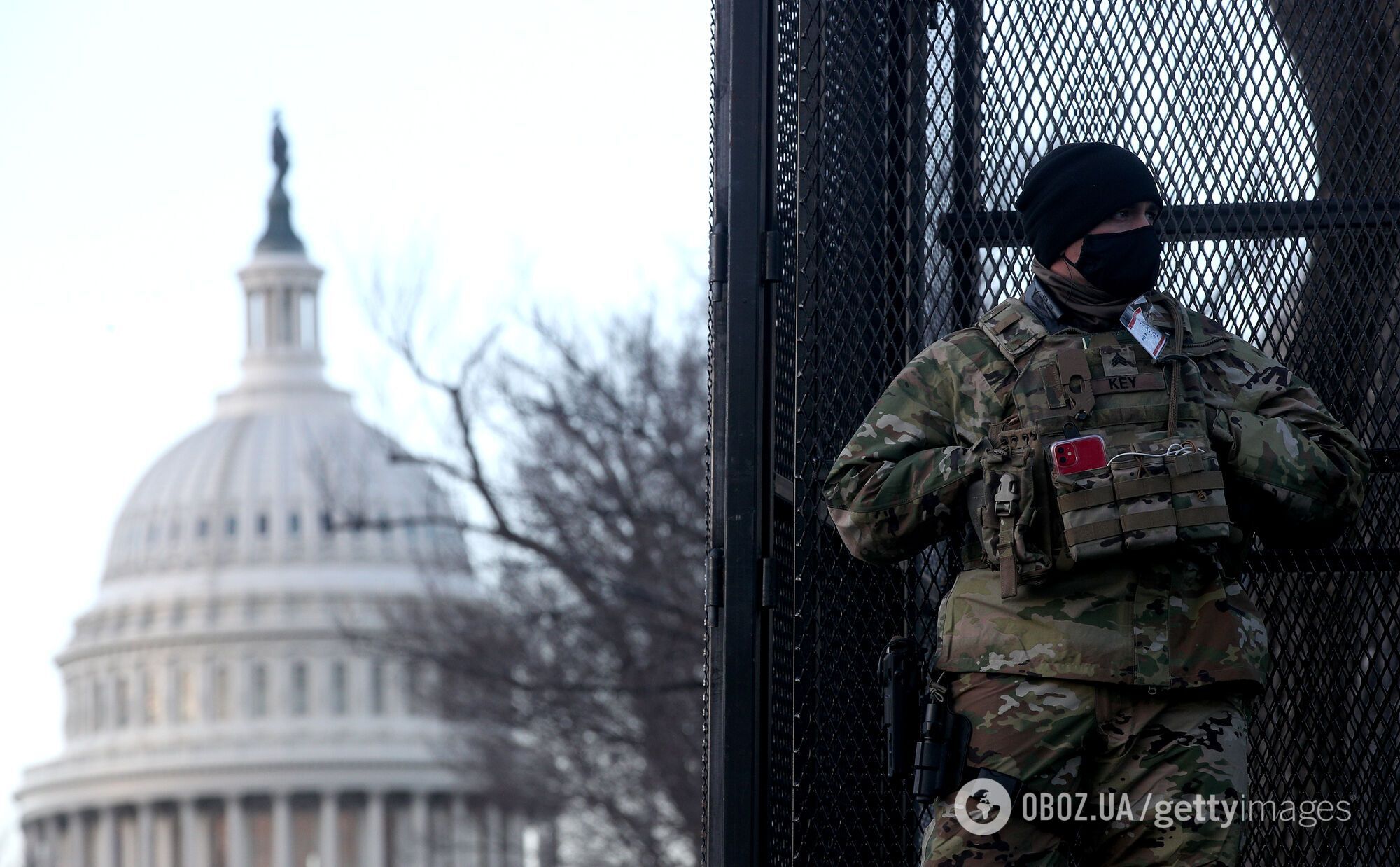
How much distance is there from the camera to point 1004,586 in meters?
3.85

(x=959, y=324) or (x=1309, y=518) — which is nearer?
(x=1309, y=518)

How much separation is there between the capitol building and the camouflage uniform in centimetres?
8580

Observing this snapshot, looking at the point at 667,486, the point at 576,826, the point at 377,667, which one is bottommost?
the point at 377,667

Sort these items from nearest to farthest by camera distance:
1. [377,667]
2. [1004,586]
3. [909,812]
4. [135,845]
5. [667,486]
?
1. [1004,586]
2. [909,812]
3. [667,486]
4. [377,667]
5. [135,845]

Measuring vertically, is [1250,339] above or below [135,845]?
above

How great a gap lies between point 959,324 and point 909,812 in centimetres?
104

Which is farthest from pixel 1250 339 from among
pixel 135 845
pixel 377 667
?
pixel 135 845

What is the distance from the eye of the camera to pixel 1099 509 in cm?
380

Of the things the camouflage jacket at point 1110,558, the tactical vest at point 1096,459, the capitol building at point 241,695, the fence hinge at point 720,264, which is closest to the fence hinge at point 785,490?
the fence hinge at point 720,264

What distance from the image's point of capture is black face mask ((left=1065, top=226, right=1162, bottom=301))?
3.95m

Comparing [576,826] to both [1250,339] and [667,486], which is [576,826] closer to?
[667,486]

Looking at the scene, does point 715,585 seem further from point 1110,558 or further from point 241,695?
point 241,695

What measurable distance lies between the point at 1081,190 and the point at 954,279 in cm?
107

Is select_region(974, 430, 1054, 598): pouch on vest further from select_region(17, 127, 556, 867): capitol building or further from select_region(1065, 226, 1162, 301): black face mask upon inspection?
select_region(17, 127, 556, 867): capitol building
